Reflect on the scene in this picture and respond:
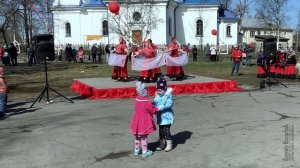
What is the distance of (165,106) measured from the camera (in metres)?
7.94

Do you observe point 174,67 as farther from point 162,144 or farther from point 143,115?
point 143,115

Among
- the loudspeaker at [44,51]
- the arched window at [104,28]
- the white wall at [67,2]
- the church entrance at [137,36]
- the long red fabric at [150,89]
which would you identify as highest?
the white wall at [67,2]

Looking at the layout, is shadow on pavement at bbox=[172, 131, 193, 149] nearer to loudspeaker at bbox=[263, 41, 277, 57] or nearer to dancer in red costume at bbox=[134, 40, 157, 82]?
dancer in red costume at bbox=[134, 40, 157, 82]

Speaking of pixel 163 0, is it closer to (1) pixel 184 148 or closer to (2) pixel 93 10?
(2) pixel 93 10

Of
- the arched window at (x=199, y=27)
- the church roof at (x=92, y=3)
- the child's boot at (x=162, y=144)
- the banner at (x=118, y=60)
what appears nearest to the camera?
the child's boot at (x=162, y=144)

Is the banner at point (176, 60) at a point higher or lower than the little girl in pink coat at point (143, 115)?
higher

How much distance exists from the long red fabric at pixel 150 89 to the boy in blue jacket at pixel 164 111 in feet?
26.0

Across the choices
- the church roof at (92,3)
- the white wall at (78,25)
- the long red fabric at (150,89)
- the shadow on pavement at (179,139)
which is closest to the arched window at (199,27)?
the white wall at (78,25)

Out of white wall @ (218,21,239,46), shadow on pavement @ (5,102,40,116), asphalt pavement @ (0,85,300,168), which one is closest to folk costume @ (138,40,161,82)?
asphalt pavement @ (0,85,300,168)

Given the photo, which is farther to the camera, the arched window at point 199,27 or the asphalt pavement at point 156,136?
the arched window at point 199,27

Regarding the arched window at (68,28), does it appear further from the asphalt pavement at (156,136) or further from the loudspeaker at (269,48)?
the asphalt pavement at (156,136)

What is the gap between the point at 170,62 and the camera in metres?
18.5

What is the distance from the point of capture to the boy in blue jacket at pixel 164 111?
794 centimetres

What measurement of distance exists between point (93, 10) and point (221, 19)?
20286 millimetres
